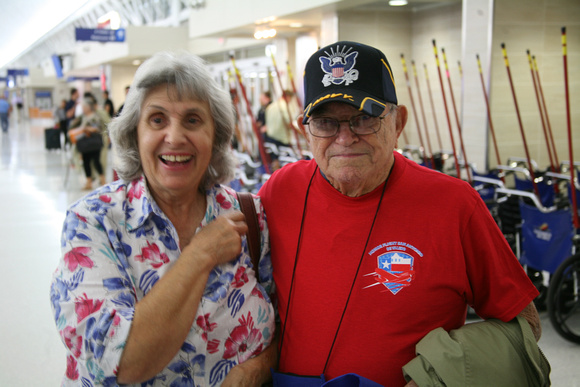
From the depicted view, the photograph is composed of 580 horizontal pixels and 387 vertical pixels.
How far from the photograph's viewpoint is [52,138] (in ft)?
55.8

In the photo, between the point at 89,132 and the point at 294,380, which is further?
the point at 89,132

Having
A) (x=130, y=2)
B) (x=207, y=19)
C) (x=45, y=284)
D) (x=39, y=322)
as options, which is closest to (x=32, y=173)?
(x=207, y=19)

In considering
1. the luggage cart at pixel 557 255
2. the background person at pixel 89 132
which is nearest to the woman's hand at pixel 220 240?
the luggage cart at pixel 557 255

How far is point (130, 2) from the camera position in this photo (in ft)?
95.0

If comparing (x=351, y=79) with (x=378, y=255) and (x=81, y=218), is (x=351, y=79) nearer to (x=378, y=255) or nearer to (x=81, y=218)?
(x=378, y=255)

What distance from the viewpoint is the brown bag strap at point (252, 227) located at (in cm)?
158

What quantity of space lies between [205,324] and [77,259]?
0.36 m

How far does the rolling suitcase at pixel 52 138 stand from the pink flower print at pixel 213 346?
17.3 m

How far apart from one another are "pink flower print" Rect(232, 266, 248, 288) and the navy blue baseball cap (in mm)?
456

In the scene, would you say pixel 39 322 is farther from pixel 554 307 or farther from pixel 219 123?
pixel 554 307

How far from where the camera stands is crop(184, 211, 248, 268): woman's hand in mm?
1381

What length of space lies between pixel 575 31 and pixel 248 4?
224 inches

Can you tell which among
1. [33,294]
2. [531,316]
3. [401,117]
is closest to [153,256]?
[401,117]

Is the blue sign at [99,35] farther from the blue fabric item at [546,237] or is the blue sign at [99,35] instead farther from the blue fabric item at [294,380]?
the blue fabric item at [294,380]
